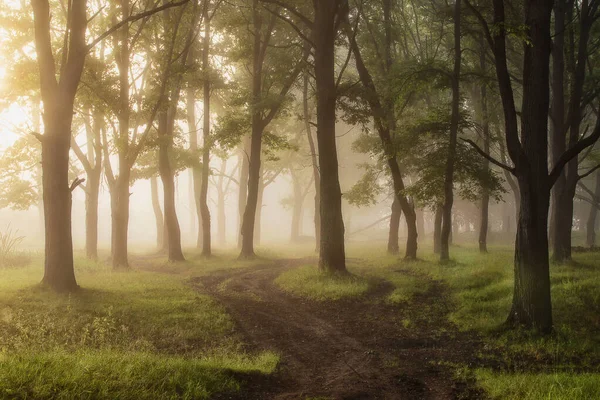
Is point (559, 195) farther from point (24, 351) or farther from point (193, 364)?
point (24, 351)

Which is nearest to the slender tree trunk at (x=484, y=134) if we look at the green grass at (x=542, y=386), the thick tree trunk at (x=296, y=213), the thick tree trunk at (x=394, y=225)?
the thick tree trunk at (x=394, y=225)

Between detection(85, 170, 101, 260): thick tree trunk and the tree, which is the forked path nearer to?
the tree

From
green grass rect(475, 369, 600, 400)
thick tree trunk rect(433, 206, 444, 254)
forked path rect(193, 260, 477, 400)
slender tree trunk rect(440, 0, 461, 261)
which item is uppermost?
slender tree trunk rect(440, 0, 461, 261)

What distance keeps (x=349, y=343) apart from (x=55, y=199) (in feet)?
27.2

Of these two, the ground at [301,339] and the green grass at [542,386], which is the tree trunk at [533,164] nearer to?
the ground at [301,339]

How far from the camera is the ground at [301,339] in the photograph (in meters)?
5.97

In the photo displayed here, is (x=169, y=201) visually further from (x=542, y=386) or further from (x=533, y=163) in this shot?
(x=542, y=386)

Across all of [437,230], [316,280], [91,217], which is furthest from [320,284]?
[91,217]

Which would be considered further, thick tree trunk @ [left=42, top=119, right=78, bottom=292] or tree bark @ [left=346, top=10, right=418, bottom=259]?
tree bark @ [left=346, top=10, right=418, bottom=259]

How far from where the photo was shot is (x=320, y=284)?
13.5 metres

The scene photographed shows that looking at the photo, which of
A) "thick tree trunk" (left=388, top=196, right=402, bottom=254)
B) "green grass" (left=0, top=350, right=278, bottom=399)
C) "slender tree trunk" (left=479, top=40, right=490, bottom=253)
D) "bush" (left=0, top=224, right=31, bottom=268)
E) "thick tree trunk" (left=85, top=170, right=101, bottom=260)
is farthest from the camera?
"thick tree trunk" (left=388, top=196, right=402, bottom=254)

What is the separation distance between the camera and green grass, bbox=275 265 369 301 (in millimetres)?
12586

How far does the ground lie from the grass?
0.09ft

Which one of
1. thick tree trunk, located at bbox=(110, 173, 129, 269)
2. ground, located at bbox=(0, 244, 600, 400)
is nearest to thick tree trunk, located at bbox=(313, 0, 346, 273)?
ground, located at bbox=(0, 244, 600, 400)
